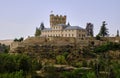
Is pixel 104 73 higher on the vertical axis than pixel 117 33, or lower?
lower

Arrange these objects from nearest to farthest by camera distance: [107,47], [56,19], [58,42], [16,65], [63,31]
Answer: [16,65] < [107,47] < [58,42] < [63,31] < [56,19]

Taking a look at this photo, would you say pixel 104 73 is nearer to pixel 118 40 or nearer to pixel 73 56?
pixel 73 56

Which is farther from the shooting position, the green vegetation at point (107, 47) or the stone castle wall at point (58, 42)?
the stone castle wall at point (58, 42)

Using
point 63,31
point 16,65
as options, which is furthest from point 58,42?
point 16,65

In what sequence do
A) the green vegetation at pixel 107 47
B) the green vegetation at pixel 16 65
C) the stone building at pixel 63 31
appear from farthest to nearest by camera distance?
the stone building at pixel 63 31, the green vegetation at pixel 107 47, the green vegetation at pixel 16 65

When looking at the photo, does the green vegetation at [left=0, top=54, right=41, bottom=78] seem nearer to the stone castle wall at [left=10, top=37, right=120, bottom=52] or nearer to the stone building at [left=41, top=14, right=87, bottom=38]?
the stone castle wall at [left=10, top=37, right=120, bottom=52]

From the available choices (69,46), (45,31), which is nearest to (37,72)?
(69,46)

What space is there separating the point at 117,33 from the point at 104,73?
2970cm

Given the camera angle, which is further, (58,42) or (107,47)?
(58,42)

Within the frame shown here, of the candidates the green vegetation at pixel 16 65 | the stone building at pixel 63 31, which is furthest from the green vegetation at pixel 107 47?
the green vegetation at pixel 16 65

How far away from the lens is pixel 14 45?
67.9 meters

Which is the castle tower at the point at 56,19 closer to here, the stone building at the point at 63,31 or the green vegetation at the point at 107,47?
the stone building at the point at 63,31

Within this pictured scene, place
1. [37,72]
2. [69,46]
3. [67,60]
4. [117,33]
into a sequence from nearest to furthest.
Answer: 1. [37,72]
2. [67,60]
3. [69,46]
4. [117,33]

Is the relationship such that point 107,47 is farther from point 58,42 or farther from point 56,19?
point 56,19
